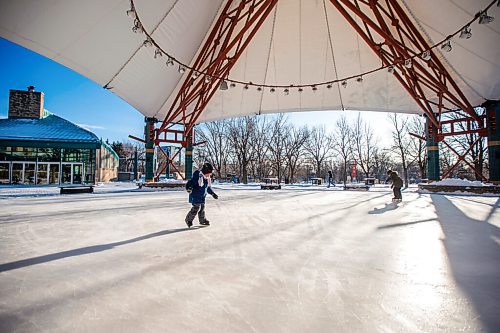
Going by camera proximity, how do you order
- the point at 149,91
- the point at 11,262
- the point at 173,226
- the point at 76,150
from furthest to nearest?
the point at 76,150, the point at 149,91, the point at 173,226, the point at 11,262

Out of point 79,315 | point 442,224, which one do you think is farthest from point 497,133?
point 79,315

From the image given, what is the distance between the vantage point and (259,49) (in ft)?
48.8

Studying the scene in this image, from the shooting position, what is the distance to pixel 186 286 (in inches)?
90.3

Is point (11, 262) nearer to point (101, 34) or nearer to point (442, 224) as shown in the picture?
point (442, 224)

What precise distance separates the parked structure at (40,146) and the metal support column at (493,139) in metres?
30.6

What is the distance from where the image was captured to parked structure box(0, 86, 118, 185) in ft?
73.7

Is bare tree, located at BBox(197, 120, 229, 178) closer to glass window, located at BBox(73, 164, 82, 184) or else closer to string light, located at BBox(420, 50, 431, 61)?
glass window, located at BBox(73, 164, 82, 184)

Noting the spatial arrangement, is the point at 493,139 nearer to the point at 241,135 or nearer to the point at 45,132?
the point at 241,135

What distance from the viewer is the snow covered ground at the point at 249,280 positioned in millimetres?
1729

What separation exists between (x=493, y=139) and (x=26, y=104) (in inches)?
1538

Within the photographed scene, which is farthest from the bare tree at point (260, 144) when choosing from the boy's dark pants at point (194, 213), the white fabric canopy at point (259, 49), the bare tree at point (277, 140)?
the boy's dark pants at point (194, 213)

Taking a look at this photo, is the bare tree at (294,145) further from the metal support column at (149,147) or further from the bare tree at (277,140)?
the metal support column at (149,147)

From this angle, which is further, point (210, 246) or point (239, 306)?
point (210, 246)

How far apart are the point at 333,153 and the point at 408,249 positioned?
41648 mm
